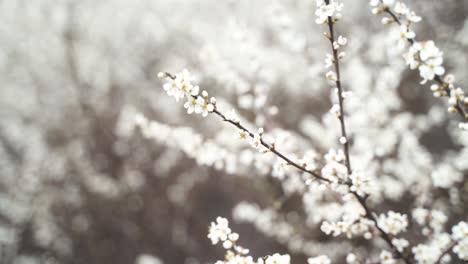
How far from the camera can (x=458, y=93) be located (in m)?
1.43

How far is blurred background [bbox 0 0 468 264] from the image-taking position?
16.8 feet

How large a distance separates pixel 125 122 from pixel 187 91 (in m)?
3.60

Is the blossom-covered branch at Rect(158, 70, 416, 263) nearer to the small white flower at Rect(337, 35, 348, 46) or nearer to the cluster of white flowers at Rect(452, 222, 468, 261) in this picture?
the cluster of white flowers at Rect(452, 222, 468, 261)

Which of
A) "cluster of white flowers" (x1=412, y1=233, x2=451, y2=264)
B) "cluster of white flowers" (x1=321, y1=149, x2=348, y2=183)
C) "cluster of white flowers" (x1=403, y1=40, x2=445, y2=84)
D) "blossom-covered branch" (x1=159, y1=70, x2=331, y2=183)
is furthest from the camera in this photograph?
"cluster of white flowers" (x1=412, y1=233, x2=451, y2=264)

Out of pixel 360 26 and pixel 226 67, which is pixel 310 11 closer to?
pixel 360 26

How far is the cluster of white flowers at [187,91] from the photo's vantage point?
1.45 meters

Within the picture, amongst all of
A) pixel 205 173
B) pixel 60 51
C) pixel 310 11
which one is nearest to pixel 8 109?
pixel 60 51

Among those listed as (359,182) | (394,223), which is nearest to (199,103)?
(359,182)

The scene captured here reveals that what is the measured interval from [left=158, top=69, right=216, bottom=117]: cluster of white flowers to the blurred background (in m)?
2.64

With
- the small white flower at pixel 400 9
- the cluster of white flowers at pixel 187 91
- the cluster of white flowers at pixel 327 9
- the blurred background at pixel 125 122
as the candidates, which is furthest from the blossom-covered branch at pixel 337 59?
the blurred background at pixel 125 122

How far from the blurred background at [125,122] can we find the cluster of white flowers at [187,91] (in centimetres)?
264

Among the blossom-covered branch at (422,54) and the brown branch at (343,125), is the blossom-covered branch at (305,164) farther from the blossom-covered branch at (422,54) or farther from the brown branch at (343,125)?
the blossom-covered branch at (422,54)

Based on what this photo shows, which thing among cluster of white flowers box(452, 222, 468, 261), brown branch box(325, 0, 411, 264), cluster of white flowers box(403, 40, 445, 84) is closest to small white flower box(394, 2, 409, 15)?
cluster of white flowers box(403, 40, 445, 84)

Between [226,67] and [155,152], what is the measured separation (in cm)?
422
